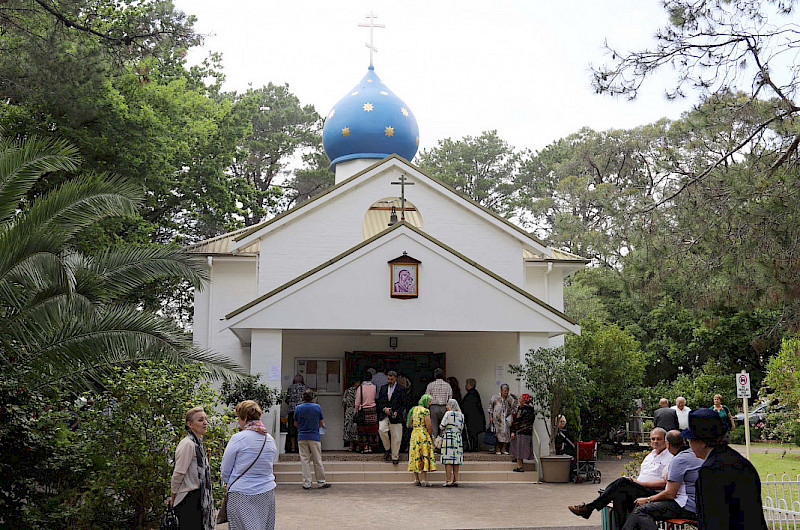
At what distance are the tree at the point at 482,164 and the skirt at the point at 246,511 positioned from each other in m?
40.4

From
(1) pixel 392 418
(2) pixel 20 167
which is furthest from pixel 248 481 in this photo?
(1) pixel 392 418

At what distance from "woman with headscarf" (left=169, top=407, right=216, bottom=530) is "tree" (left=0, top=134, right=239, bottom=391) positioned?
10.3 ft

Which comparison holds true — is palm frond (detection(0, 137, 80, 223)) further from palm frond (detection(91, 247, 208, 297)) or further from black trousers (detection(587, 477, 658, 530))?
black trousers (detection(587, 477, 658, 530))

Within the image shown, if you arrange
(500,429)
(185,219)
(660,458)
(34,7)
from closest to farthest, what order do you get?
(660,458) < (34,7) < (500,429) < (185,219)

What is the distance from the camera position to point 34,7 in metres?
12.1

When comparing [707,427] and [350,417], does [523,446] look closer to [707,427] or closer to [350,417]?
[350,417]

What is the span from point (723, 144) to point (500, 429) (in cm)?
853

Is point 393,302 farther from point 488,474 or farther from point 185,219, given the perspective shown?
point 185,219

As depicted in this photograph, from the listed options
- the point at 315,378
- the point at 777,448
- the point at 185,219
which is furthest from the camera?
the point at 185,219

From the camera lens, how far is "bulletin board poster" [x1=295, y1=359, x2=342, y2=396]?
2048cm

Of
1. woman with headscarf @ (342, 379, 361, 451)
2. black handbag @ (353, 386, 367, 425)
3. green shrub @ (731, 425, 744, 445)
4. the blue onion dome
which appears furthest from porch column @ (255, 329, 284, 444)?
green shrub @ (731, 425, 744, 445)

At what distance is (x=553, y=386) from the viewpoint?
1662cm

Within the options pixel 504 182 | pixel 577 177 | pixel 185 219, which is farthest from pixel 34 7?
pixel 504 182

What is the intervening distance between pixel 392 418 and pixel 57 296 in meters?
7.09
